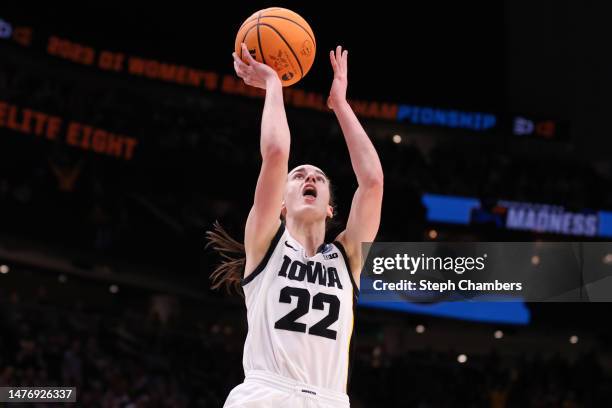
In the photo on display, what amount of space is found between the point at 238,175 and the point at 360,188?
19010 millimetres

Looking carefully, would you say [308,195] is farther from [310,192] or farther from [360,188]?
[360,188]

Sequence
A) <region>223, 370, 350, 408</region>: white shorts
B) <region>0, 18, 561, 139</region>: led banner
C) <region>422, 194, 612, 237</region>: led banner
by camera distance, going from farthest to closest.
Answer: <region>422, 194, 612, 237</region>: led banner → <region>0, 18, 561, 139</region>: led banner → <region>223, 370, 350, 408</region>: white shorts

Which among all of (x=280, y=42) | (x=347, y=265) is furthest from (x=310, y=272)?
(x=280, y=42)

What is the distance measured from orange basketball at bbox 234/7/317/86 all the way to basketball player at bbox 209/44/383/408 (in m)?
0.35

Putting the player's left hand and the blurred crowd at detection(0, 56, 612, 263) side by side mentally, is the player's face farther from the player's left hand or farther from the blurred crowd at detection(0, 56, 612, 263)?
the blurred crowd at detection(0, 56, 612, 263)

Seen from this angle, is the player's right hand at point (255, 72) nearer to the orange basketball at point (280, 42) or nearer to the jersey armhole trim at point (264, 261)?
the orange basketball at point (280, 42)

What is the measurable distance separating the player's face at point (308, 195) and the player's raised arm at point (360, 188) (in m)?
0.19

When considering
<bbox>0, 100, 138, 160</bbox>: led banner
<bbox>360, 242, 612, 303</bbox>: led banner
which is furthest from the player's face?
<bbox>0, 100, 138, 160</bbox>: led banner

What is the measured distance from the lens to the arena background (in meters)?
20.3

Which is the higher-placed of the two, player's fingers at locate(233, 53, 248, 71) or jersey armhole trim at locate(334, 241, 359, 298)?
player's fingers at locate(233, 53, 248, 71)

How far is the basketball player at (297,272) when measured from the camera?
14.5ft

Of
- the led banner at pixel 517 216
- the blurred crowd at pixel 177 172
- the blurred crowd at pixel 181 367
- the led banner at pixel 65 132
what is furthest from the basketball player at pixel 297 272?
the led banner at pixel 517 216

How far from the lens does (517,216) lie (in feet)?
83.0

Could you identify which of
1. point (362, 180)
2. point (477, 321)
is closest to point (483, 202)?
point (477, 321)
